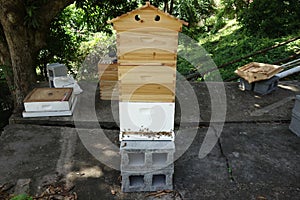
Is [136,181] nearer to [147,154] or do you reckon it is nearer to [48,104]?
[147,154]

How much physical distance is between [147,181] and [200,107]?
7.44 ft

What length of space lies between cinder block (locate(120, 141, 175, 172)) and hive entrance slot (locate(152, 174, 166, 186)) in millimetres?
221

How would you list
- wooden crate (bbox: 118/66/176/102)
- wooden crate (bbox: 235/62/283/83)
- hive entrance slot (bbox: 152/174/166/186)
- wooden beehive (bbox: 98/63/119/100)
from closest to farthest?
wooden crate (bbox: 118/66/176/102), hive entrance slot (bbox: 152/174/166/186), wooden beehive (bbox: 98/63/119/100), wooden crate (bbox: 235/62/283/83)

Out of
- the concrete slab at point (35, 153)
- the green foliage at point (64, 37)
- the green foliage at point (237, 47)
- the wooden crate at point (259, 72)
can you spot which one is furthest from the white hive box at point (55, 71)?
the green foliage at point (237, 47)

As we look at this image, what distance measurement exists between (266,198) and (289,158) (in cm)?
91

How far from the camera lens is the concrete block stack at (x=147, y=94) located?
7.61 ft

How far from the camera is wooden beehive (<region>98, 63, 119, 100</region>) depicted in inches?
174

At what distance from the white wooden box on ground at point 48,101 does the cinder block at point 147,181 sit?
1.97m

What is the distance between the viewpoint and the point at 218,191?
9.22 ft

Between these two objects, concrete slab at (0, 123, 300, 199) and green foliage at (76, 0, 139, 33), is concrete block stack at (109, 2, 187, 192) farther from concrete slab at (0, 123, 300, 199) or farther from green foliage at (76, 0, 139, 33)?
green foliage at (76, 0, 139, 33)

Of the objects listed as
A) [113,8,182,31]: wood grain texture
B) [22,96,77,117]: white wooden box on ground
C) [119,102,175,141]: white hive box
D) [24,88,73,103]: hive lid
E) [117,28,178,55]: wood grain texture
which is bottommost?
[22,96,77,117]: white wooden box on ground

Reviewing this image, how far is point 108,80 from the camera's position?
4555 millimetres

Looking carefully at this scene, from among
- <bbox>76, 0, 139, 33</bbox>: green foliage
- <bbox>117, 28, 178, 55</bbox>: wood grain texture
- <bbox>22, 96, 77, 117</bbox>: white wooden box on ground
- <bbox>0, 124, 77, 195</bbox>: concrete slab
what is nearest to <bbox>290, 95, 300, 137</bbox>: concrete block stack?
<bbox>117, 28, 178, 55</bbox>: wood grain texture

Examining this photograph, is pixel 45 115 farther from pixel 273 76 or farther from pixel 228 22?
pixel 228 22
